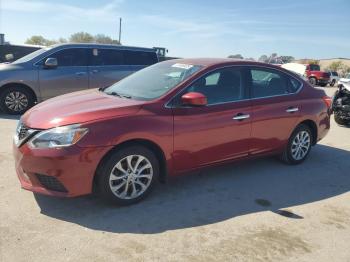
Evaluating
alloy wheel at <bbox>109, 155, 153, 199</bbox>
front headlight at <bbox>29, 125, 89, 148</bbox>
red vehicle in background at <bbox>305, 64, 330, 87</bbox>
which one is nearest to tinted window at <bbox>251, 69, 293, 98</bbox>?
alloy wheel at <bbox>109, 155, 153, 199</bbox>

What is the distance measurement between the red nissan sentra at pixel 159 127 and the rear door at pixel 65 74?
4.72 metres

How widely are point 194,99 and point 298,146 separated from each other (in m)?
2.47

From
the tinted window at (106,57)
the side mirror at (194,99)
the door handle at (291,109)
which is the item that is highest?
the tinted window at (106,57)

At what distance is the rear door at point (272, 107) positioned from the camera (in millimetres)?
5219

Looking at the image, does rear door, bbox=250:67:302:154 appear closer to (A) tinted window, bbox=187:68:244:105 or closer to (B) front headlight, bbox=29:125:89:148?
(A) tinted window, bbox=187:68:244:105

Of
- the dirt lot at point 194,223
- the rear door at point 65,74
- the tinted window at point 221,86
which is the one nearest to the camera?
the dirt lot at point 194,223

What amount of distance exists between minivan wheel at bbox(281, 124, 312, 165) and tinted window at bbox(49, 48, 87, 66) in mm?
6067

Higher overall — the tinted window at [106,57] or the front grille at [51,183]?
the tinted window at [106,57]

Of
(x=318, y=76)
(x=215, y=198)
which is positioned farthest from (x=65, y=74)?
(x=318, y=76)

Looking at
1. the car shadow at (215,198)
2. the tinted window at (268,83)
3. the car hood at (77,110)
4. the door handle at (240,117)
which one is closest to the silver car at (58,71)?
the car hood at (77,110)

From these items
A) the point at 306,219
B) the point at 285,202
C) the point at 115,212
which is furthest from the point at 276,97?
the point at 115,212

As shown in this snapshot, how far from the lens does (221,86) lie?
493 centimetres

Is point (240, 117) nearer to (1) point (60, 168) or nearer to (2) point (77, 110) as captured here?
(2) point (77, 110)

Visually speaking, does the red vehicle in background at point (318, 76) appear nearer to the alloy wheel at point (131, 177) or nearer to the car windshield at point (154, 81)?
the car windshield at point (154, 81)
